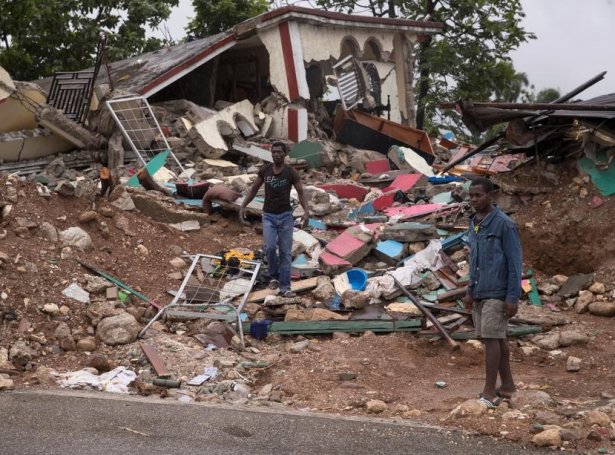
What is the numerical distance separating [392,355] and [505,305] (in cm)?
205

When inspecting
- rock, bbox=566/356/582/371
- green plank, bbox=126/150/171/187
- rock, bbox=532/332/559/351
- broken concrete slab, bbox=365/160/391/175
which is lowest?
rock, bbox=566/356/582/371

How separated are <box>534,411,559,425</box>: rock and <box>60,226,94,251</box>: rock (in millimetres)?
5349

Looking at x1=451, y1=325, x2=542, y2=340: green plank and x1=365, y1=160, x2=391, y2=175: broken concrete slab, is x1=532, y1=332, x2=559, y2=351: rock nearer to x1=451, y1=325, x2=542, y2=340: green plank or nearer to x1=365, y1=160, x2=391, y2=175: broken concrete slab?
x1=451, y1=325, x2=542, y2=340: green plank

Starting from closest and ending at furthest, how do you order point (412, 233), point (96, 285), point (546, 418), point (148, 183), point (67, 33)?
point (546, 418)
point (96, 285)
point (412, 233)
point (148, 183)
point (67, 33)

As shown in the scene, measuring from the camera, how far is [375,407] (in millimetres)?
5938

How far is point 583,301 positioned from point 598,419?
3774 mm

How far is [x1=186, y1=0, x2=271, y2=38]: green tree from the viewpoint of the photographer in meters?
25.4

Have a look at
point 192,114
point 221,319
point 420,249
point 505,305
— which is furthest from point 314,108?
point 505,305

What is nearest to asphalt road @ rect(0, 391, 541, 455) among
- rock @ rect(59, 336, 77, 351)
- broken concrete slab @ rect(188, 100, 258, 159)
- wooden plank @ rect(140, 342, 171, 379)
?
wooden plank @ rect(140, 342, 171, 379)

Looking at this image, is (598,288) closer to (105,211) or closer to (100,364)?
(100,364)

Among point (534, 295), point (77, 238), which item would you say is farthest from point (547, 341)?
point (77, 238)

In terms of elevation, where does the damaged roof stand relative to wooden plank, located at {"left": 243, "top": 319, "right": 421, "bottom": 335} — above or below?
above

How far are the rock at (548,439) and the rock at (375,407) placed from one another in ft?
4.41

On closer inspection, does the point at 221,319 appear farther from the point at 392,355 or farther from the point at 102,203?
the point at 102,203
